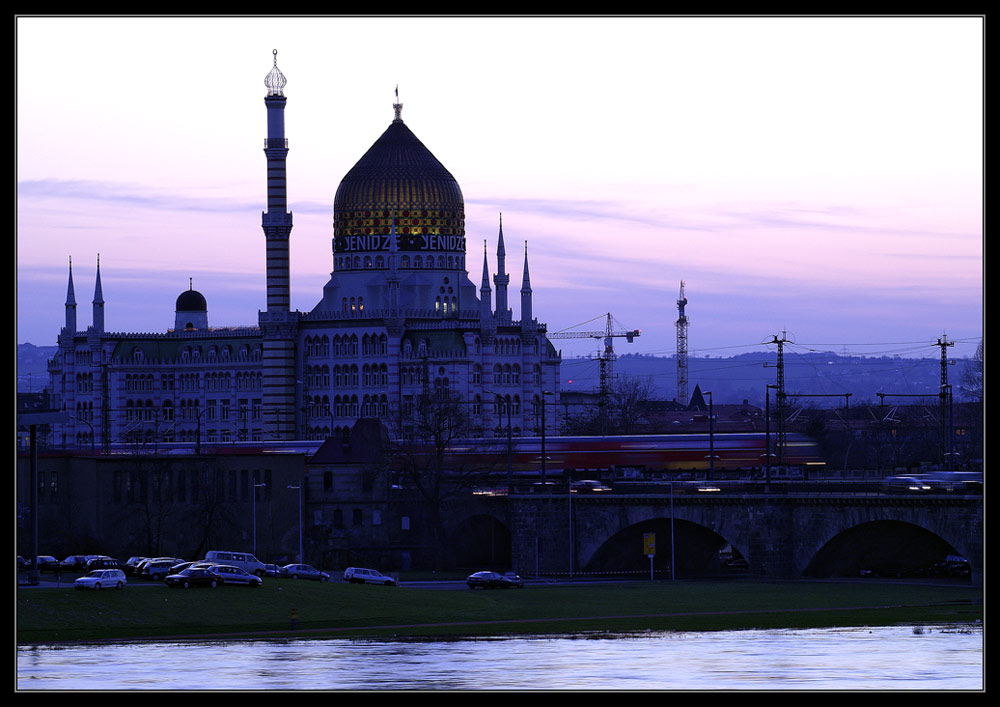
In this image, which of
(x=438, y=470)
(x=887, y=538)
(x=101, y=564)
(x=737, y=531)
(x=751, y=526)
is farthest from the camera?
(x=438, y=470)

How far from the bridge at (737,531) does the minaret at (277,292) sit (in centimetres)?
7087

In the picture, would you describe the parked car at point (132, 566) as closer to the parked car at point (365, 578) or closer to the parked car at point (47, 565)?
the parked car at point (47, 565)

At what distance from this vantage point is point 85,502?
122 metres

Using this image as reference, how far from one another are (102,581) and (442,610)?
1400 centimetres

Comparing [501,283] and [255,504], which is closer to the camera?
[255,504]

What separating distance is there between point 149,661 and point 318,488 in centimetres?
6908

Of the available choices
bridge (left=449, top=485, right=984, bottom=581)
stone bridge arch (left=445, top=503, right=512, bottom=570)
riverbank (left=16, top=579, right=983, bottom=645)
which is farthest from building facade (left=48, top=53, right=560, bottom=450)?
riverbank (left=16, top=579, right=983, bottom=645)

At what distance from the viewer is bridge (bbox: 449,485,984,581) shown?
97.4 m

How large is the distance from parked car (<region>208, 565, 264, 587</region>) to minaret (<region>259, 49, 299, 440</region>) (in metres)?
106

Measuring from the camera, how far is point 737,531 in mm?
105000

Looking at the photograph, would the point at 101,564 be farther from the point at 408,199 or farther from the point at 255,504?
the point at 408,199

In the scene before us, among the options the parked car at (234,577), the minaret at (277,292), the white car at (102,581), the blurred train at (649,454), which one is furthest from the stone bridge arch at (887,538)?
the minaret at (277,292)

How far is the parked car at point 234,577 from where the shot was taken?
8244 cm

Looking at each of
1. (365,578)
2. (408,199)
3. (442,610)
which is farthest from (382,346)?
(442,610)
